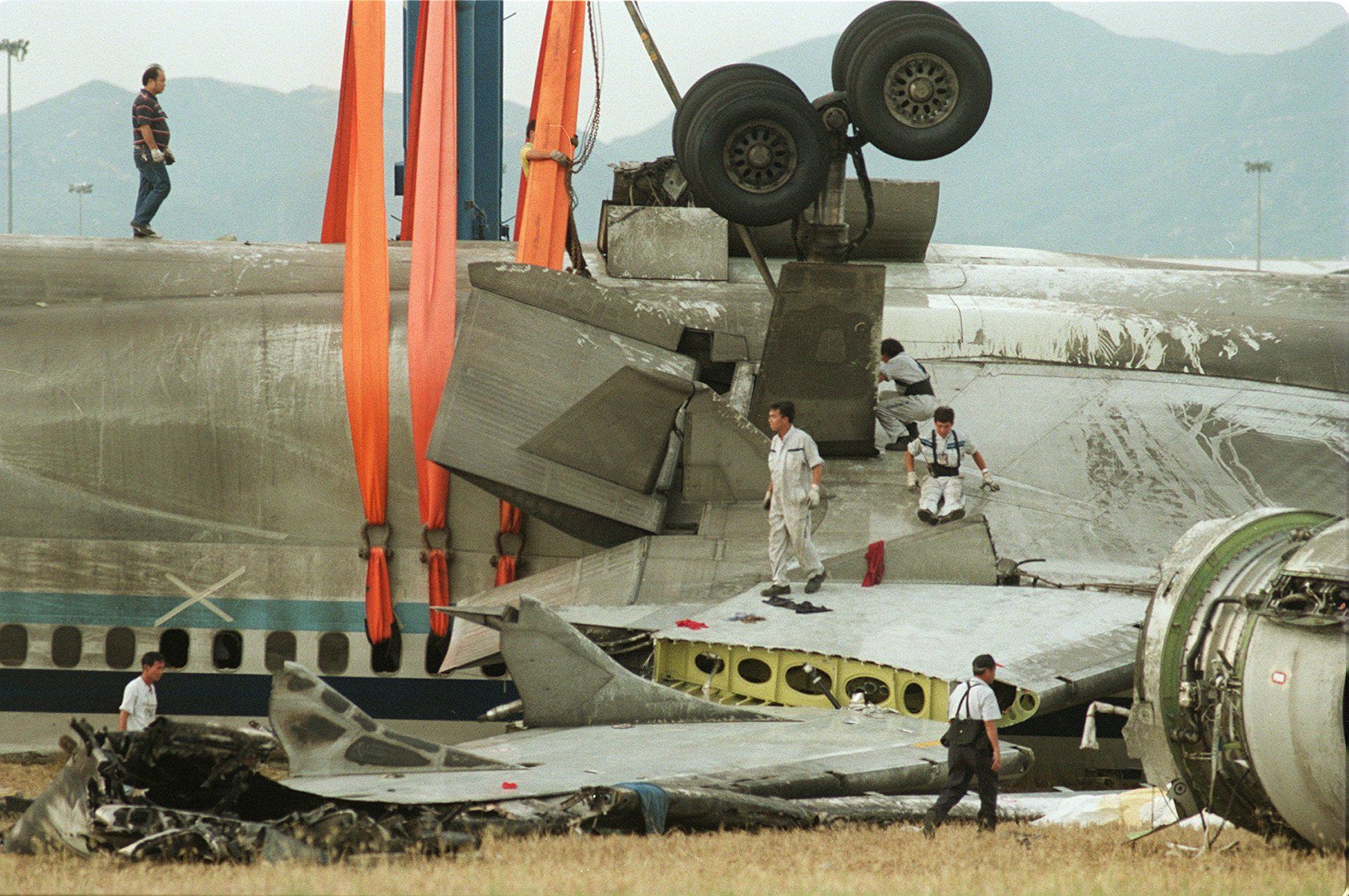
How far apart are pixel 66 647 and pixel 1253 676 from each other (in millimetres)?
13666

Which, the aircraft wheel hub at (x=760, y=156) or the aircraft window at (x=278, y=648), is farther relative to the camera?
the aircraft window at (x=278, y=648)

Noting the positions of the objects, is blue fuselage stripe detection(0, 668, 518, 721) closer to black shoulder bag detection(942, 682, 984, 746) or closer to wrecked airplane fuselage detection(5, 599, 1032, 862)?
wrecked airplane fuselage detection(5, 599, 1032, 862)

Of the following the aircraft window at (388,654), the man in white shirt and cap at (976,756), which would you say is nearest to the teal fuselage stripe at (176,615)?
the aircraft window at (388,654)

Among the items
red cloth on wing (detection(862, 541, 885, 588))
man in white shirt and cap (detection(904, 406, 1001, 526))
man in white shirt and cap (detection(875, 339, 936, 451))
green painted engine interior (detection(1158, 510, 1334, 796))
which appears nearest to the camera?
green painted engine interior (detection(1158, 510, 1334, 796))

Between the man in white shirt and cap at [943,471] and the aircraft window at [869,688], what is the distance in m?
3.50

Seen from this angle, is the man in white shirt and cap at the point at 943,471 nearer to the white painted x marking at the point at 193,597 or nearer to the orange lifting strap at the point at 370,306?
the orange lifting strap at the point at 370,306

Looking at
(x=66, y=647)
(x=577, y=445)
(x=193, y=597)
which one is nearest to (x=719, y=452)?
(x=577, y=445)

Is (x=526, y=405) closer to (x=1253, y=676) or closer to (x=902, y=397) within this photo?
(x=902, y=397)

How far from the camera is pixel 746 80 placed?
16.0 meters

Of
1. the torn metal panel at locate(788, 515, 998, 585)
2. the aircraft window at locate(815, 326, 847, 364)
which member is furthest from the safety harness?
the aircraft window at locate(815, 326, 847, 364)

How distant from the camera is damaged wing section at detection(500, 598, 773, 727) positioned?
38.5 ft

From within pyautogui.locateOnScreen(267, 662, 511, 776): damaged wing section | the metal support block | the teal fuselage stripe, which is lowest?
the teal fuselage stripe

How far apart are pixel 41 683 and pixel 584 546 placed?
654 cm

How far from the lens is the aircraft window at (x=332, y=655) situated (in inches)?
680
